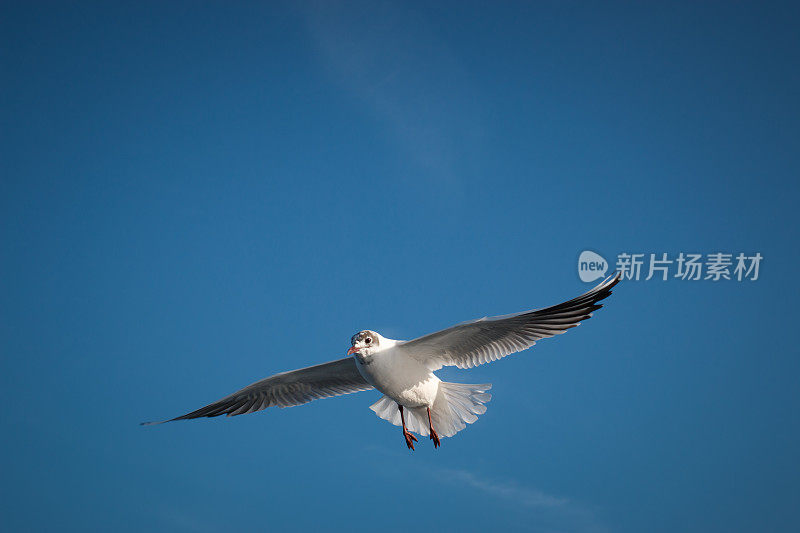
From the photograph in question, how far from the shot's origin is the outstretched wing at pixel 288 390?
620cm

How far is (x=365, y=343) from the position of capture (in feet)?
17.7

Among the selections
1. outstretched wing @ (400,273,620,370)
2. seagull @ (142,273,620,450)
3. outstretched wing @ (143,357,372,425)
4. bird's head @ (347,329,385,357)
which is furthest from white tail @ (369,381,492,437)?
bird's head @ (347,329,385,357)

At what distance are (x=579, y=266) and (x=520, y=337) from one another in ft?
5.31

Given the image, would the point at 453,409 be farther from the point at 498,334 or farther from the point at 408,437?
the point at 498,334

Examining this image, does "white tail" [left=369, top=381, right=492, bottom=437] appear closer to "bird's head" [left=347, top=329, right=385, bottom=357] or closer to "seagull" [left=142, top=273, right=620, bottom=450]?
"seagull" [left=142, top=273, right=620, bottom=450]

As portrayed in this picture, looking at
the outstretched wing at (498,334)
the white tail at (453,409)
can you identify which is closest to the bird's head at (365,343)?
the outstretched wing at (498,334)

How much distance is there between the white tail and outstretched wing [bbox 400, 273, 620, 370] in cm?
41

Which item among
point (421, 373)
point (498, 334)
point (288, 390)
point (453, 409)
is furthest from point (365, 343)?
point (288, 390)

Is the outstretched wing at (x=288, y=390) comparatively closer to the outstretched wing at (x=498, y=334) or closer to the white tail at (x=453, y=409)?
the white tail at (x=453, y=409)

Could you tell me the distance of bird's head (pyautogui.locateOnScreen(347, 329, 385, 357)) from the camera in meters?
5.38

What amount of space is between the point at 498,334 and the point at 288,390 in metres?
2.22

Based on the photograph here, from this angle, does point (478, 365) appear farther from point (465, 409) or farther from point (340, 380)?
point (340, 380)

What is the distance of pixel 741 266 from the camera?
769 centimetres

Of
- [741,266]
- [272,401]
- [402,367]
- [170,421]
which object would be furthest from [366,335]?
[741,266]
